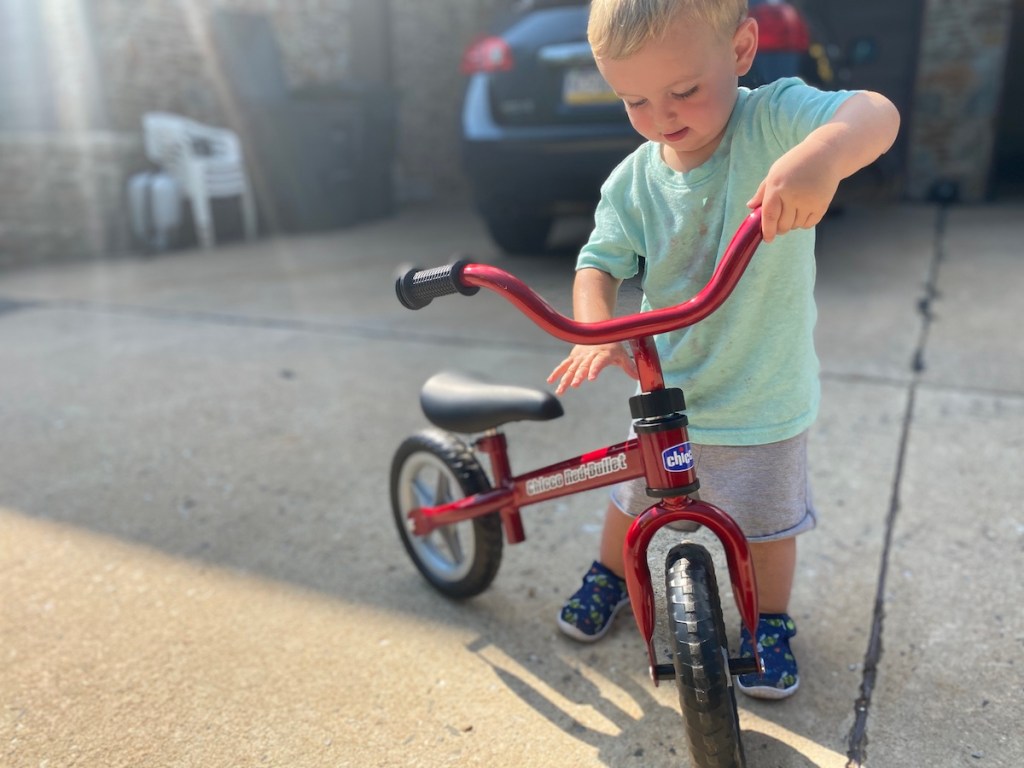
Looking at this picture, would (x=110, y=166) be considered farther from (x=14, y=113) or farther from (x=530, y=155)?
(x=530, y=155)

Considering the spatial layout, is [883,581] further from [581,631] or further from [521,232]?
[521,232]

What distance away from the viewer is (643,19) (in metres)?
1.16

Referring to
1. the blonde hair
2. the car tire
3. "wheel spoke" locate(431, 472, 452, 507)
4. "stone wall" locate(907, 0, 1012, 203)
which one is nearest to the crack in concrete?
"wheel spoke" locate(431, 472, 452, 507)

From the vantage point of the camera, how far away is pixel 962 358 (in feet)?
10.8

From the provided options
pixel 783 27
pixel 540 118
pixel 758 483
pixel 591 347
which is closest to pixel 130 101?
pixel 540 118

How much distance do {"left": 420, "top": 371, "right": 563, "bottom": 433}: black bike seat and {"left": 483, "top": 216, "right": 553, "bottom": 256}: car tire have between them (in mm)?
3003

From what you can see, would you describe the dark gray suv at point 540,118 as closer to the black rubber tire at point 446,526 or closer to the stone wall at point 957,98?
the black rubber tire at point 446,526

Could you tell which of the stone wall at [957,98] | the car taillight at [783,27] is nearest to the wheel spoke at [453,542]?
the car taillight at [783,27]

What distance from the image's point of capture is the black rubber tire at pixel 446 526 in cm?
186

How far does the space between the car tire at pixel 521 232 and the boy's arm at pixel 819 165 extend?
11.8ft

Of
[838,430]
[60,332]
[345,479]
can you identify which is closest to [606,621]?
[345,479]

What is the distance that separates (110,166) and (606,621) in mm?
6201

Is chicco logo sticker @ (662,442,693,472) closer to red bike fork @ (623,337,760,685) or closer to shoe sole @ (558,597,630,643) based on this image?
red bike fork @ (623,337,760,685)

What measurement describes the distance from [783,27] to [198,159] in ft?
15.6
